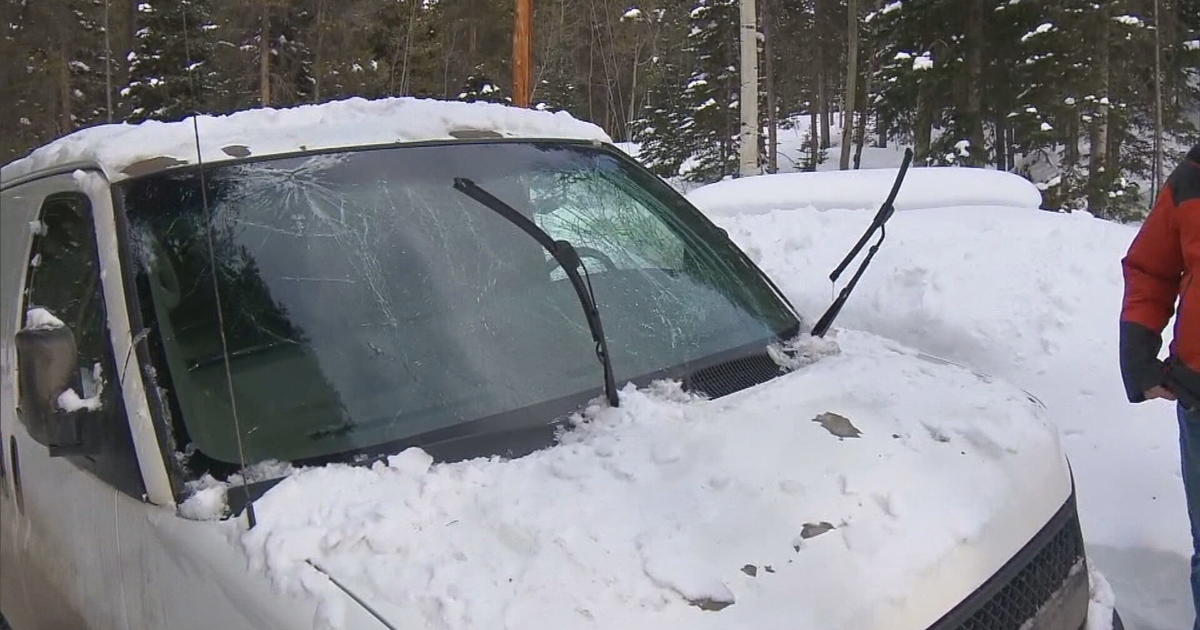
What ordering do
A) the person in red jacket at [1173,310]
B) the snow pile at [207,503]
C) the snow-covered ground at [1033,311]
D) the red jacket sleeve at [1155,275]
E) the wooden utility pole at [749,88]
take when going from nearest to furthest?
the snow pile at [207,503], the person in red jacket at [1173,310], the red jacket sleeve at [1155,275], the snow-covered ground at [1033,311], the wooden utility pole at [749,88]

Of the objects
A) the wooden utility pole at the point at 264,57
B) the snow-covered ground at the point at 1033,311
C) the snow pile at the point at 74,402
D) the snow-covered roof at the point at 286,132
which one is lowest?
the snow-covered ground at the point at 1033,311

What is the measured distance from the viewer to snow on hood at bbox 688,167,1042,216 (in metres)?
8.52

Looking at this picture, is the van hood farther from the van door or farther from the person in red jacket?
the person in red jacket

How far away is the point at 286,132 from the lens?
93.7 inches

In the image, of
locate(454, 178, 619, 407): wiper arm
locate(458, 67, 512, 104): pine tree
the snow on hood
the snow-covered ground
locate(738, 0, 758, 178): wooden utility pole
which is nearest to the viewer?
locate(454, 178, 619, 407): wiper arm

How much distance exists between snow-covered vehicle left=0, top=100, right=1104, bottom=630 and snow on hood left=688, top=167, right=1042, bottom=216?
20.2 feet

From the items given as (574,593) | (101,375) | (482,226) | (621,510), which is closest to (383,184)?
(482,226)

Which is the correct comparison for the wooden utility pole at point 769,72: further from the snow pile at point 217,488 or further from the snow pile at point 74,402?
the snow pile at point 217,488

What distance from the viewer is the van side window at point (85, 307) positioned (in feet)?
6.32

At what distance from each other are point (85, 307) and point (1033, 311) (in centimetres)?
525

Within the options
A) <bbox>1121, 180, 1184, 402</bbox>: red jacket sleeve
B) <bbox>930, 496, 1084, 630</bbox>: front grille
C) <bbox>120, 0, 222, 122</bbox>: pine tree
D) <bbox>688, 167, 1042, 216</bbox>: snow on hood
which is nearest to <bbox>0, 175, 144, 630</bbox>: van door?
<bbox>120, 0, 222, 122</bbox>: pine tree

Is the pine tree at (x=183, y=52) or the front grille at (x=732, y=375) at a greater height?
the pine tree at (x=183, y=52)

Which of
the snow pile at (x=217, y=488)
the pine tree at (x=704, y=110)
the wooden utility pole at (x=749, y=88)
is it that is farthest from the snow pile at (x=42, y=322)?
the pine tree at (x=704, y=110)

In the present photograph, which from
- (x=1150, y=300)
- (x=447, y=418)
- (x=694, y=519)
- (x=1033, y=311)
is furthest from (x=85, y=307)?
(x=1033, y=311)
